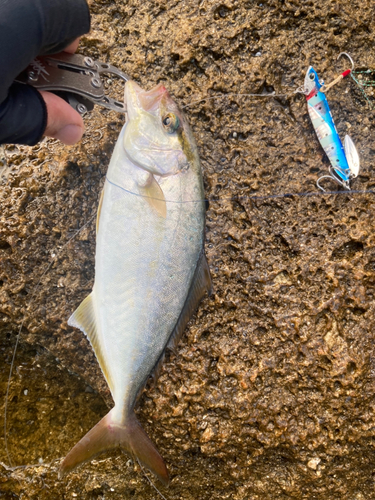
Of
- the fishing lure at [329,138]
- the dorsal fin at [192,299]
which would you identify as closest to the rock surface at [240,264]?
the fishing lure at [329,138]

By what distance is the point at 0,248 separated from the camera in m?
2.19

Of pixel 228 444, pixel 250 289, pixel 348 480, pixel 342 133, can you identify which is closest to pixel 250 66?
pixel 342 133

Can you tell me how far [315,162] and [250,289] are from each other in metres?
0.82

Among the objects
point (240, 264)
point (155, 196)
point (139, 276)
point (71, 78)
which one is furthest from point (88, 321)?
point (71, 78)

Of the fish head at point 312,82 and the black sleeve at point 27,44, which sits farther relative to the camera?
the fish head at point 312,82

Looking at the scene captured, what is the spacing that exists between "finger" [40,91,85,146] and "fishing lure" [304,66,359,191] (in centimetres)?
129

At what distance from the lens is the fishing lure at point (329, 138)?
2070 mm

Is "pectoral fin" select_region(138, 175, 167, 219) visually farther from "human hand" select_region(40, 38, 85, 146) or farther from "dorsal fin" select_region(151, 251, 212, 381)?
"human hand" select_region(40, 38, 85, 146)

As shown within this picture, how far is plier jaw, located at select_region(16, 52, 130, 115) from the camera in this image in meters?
1.78

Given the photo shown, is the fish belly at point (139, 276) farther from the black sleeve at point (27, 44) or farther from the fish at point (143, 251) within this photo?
the black sleeve at point (27, 44)

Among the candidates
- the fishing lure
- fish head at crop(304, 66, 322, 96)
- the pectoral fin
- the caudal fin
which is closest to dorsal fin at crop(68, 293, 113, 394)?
the caudal fin

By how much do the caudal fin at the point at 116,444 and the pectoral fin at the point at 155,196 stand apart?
3.29ft

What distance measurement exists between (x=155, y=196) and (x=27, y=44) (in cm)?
82

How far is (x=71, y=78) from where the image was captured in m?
1.88
